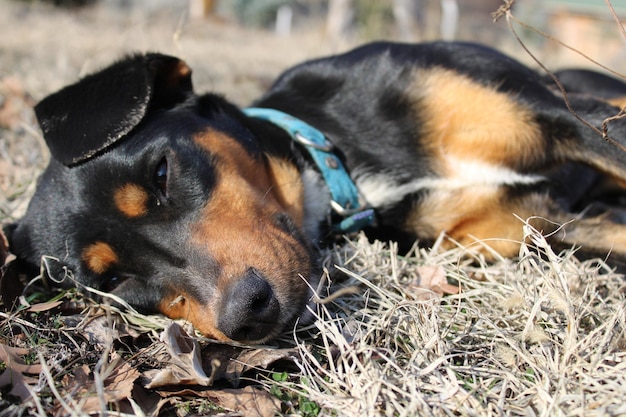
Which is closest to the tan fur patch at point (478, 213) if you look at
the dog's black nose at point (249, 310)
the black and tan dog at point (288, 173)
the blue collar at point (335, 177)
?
the black and tan dog at point (288, 173)

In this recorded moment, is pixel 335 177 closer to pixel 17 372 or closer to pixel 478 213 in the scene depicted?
pixel 478 213

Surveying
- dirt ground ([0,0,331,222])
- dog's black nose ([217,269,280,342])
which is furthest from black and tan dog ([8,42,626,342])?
dirt ground ([0,0,331,222])

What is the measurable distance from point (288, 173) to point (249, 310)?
3.78 ft

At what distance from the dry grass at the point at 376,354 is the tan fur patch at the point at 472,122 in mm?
600

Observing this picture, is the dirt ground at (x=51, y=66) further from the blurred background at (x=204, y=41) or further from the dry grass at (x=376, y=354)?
the dry grass at (x=376, y=354)

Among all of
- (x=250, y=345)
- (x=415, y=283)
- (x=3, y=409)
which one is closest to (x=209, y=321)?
(x=250, y=345)

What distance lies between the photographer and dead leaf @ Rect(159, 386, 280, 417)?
2074mm

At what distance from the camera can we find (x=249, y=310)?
2305 mm

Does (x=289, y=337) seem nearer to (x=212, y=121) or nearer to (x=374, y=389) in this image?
(x=374, y=389)

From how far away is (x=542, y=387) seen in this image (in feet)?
6.38

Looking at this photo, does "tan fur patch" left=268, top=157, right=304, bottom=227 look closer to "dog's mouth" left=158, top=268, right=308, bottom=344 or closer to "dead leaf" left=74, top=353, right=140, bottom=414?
"dog's mouth" left=158, top=268, right=308, bottom=344

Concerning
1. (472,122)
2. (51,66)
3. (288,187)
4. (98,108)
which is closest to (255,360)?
(288,187)

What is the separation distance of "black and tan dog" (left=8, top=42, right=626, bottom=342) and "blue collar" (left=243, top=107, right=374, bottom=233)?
0.01 m

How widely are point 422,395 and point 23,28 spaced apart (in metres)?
12.2
